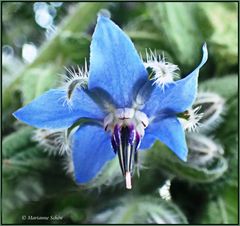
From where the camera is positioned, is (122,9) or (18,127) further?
(122,9)

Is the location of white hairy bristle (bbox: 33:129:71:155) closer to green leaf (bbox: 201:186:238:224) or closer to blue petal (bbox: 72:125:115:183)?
blue petal (bbox: 72:125:115:183)

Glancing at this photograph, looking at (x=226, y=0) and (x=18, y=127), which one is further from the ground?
(x=226, y=0)

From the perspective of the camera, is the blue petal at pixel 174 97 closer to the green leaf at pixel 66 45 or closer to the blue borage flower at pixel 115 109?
the blue borage flower at pixel 115 109

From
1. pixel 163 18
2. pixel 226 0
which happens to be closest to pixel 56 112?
pixel 163 18

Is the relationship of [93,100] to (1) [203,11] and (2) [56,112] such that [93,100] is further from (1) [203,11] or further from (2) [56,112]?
(1) [203,11]

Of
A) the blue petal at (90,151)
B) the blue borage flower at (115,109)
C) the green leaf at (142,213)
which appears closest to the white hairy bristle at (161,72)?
the blue borage flower at (115,109)

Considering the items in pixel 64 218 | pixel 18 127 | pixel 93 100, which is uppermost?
pixel 93 100
